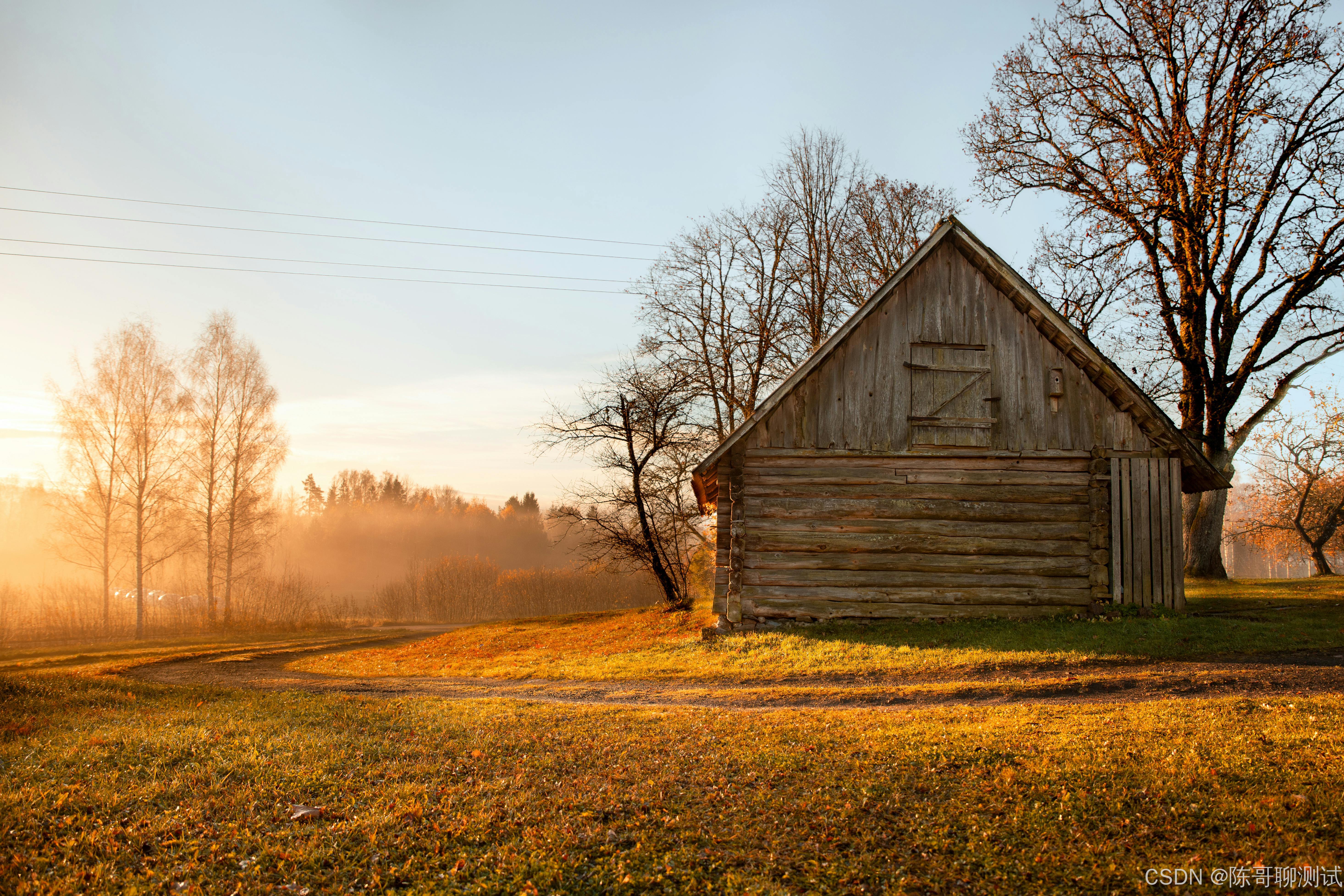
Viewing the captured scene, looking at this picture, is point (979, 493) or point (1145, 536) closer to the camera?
point (1145, 536)

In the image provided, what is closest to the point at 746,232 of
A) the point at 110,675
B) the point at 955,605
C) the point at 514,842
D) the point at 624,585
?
the point at 955,605

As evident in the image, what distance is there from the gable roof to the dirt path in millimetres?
4705

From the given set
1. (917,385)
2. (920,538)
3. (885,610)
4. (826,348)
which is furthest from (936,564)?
(826,348)

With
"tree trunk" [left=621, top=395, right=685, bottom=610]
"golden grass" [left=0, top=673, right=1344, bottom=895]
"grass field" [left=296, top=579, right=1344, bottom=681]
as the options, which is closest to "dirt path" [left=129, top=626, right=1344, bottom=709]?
"grass field" [left=296, top=579, right=1344, bottom=681]

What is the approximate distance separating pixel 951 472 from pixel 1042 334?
3.70m

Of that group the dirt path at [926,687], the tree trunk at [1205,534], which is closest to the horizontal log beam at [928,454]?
the dirt path at [926,687]

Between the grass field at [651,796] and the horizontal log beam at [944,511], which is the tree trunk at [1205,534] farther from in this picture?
the grass field at [651,796]

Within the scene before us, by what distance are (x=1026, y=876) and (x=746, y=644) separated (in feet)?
32.6

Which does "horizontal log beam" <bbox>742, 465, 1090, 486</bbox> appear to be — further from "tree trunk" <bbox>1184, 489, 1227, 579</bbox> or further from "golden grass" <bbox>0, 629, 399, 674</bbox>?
"golden grass" <bbox>0, 629, 399, 674</bbox>

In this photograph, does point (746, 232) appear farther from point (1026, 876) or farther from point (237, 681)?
point (1026, 876)

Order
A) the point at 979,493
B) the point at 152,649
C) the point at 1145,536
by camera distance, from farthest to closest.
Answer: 1. the point at 152,649
2. the point at 979,493
3. the point at 1145,536

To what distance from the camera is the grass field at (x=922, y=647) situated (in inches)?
504

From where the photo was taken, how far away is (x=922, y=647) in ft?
44.8

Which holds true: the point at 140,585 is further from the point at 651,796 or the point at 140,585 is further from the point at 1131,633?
the point at 1131,633
